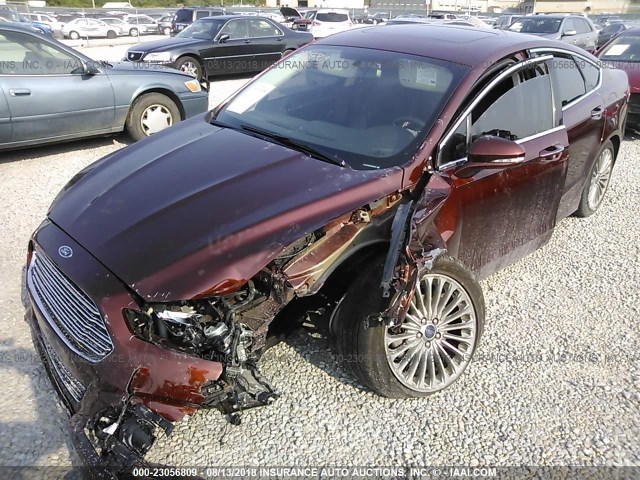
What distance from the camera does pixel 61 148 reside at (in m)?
6.95

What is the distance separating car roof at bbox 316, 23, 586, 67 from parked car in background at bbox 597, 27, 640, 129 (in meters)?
4.74

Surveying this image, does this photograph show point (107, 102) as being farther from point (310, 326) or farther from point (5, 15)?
point (5, 15)

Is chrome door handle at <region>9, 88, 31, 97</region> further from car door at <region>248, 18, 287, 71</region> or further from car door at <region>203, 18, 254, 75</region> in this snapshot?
car door at <region>248, 18, 287, 71</region>

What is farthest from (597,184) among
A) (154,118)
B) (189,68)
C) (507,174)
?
(189,68)

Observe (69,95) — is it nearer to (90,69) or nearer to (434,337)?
(90,69)

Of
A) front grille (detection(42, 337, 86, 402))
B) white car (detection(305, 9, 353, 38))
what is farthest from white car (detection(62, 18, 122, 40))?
front grille (detection(42, 337, 86, 402))

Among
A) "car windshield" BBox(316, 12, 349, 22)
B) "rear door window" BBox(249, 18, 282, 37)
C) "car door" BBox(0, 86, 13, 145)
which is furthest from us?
"car windshield" BBox(316, 12, 349, 22)

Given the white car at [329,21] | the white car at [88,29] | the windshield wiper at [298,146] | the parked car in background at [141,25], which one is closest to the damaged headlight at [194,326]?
the windshield wiper at [298,146]

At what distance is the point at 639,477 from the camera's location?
2424mm

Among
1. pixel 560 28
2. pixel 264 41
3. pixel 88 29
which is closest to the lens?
pixel 264 41

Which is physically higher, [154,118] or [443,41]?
[443,41]

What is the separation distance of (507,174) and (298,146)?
128cm

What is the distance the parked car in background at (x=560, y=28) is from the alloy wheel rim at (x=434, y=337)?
43.7 ft

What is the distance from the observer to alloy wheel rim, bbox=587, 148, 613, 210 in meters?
4.92
